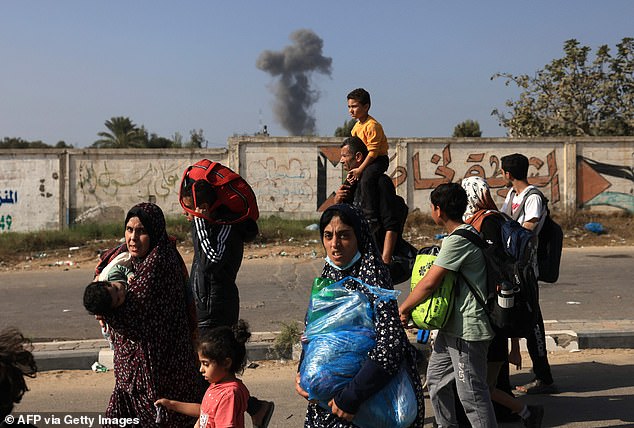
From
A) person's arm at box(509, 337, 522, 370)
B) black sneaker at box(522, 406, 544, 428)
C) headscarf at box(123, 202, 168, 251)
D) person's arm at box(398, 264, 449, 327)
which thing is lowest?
black sneaker at box(522, 406, 544, 428)

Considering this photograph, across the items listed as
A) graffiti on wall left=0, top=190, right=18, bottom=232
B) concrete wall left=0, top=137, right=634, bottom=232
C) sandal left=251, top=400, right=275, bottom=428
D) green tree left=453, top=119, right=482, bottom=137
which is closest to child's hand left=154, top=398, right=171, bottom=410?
sandal left=251, top=400, right=275, bottom=428

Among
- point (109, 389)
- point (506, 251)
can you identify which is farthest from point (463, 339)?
point (109, 389)

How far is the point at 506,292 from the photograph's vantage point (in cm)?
428

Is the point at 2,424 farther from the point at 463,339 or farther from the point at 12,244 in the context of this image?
the point at 12,244

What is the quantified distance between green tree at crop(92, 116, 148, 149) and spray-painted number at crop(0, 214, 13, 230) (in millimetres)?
19879

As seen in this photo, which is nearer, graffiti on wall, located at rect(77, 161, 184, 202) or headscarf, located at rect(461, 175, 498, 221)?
headscarf, located at rect(461, 175, 498, 221)

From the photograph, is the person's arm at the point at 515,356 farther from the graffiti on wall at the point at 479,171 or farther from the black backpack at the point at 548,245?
the graffiti on wall at the point at 479,171

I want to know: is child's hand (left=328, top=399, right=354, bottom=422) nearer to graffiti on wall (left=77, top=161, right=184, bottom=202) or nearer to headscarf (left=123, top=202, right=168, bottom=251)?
headscarf (left=123, top=202, right=168, bottom=251)

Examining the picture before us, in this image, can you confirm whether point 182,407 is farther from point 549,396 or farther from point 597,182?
point 597,182

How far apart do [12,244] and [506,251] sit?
13.7m

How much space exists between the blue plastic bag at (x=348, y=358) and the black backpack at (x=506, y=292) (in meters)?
1.22

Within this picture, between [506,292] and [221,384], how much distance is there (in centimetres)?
170

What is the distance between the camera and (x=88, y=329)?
884cm

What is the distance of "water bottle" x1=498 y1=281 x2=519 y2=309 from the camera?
426cm
